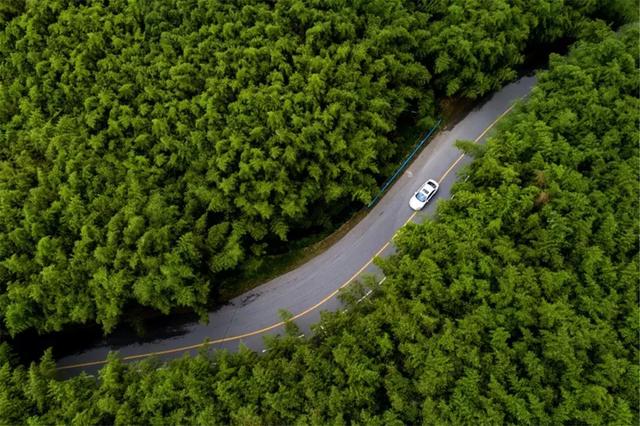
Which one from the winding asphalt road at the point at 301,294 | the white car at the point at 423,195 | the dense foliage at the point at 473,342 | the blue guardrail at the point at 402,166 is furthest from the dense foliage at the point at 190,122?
the dense foliage at the point at 473,342

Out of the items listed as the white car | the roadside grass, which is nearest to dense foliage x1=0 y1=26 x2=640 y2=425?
the white car

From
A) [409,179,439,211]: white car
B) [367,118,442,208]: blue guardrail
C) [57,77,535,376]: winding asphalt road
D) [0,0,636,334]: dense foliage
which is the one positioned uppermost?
[0,0,636,334]: dense foliage

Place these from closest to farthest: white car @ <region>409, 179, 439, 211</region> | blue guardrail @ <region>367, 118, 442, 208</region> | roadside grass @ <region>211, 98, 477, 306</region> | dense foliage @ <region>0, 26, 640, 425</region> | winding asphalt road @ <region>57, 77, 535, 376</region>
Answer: dense foliage @ <region>0, 26, 640, 425</region>
winding asphalt road @ <region>57, 77, 535, 376</region>
roadside grass @ <region>211, 98, 477, 306</region>
white car @ <region>409, 179, 439, 211</region>
blue guardrail @ <region>367, 118, 442, 208</region>

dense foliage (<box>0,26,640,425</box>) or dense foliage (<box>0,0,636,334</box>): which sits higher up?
dense foliage (<box>0,0,636,334</box>)

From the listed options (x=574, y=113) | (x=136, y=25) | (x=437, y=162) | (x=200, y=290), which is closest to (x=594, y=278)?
(x=574, y=113)

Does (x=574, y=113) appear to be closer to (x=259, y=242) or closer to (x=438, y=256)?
(x=438, y=256)

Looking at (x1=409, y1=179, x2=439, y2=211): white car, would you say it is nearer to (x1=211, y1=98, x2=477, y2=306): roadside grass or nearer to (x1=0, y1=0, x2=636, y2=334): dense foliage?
(x1=211, y1=98, x2=477, y2=306): roadside grass

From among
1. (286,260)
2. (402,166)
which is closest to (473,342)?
(286,260)
